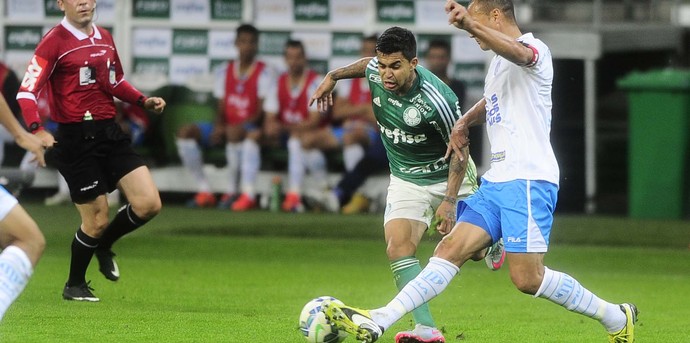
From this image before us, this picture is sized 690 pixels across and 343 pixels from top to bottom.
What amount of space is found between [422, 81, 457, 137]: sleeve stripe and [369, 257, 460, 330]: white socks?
3.63 feet

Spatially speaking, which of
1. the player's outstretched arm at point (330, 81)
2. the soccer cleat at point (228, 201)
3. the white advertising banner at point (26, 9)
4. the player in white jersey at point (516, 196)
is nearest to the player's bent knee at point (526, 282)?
the player in white jersey at point (516, 196)

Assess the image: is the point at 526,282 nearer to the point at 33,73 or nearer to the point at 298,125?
the point at 33,73

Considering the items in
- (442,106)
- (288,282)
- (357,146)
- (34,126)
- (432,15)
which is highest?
(442,106)

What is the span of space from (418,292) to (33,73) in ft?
12.9

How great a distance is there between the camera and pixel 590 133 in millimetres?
19172

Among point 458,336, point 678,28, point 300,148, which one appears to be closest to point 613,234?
point 300,148

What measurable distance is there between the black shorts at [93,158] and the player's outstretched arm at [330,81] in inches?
88.0

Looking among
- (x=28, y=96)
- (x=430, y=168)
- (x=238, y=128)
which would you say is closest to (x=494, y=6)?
(x=430, y=168)

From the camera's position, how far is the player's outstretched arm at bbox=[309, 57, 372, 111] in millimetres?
9648

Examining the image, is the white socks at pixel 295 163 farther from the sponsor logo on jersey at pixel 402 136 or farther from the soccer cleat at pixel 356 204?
the sponsor logo on jersey at pixel 402 136

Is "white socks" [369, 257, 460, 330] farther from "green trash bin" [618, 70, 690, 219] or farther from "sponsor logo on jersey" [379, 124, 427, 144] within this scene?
"green trash bin" [618, 70, 690, 219]

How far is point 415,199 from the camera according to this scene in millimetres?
9469

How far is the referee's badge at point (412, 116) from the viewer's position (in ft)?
30.6

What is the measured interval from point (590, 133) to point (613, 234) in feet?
7.79
